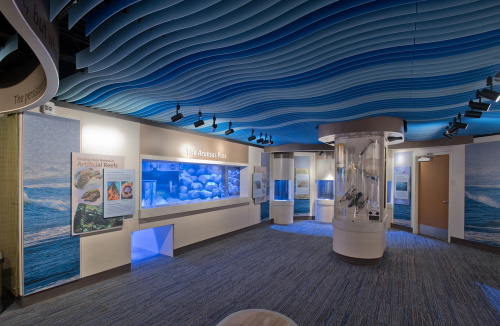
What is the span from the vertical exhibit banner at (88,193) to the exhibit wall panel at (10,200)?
0.71m

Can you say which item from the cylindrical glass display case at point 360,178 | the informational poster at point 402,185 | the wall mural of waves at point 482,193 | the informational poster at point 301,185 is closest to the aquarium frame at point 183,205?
the informational poster at point 301,185

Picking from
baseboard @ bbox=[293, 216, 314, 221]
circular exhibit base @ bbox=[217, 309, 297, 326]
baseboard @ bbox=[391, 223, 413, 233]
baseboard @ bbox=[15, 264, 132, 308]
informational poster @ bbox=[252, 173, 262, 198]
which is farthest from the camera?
baseboard @ bbox=[293, 216, 314, 221]

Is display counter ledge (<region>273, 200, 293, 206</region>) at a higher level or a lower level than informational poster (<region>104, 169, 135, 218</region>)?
lower

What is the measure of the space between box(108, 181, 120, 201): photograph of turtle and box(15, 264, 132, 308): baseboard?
1.37 metres

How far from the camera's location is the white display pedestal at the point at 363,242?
5.46 metres

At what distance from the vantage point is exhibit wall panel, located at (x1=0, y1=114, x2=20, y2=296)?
3.76 metres

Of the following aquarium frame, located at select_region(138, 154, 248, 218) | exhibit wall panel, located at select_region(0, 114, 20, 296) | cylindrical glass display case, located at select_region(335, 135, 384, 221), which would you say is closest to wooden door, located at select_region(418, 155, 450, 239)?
cylindrical glass display case, located at select_region(335, 135, 384, 221)

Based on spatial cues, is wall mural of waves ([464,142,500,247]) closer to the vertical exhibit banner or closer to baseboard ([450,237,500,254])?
baseboard ([450,237,500,254])

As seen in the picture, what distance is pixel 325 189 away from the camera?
426 inches

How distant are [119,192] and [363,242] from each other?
5204 mm

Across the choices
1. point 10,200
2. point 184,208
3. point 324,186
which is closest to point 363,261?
point 184,208

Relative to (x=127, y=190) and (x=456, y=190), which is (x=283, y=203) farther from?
(x=127, y=190)

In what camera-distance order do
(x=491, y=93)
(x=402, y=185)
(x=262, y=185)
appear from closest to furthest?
(x=491, y=93) < (x=402, y=185) < (x=262, y=185)

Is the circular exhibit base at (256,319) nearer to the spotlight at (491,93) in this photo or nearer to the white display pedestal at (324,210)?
the spotlight at (491,93)
